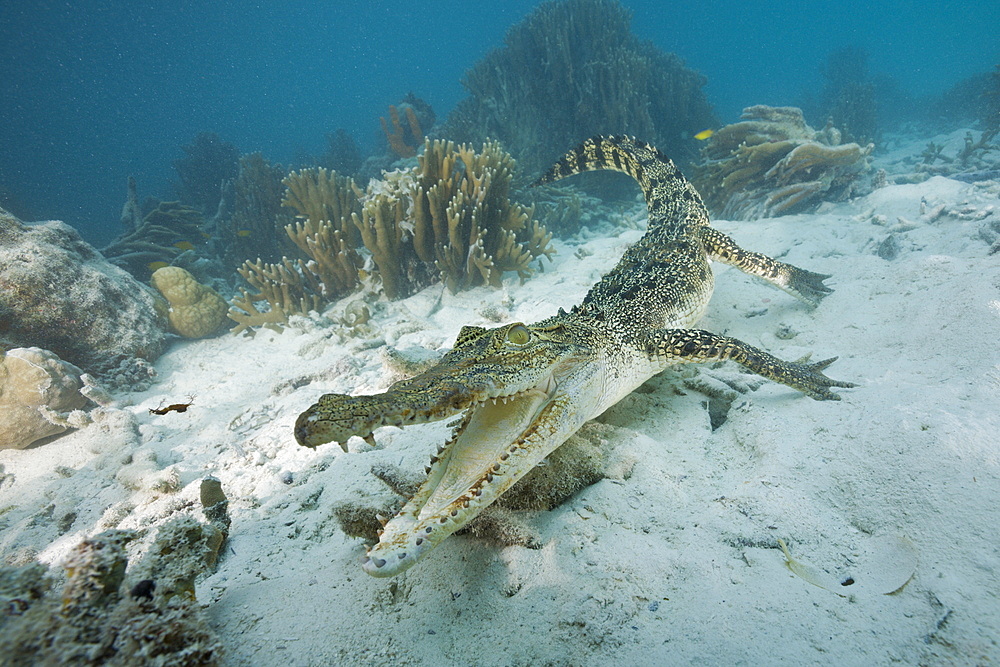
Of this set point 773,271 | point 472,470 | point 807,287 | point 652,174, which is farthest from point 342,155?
point 472,470

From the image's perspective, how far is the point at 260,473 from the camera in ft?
10.3

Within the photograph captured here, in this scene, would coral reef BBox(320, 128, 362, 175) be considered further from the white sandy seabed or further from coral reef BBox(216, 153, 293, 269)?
the white sandy seabed

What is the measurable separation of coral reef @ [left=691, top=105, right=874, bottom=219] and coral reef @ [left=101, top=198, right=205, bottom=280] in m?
11.6

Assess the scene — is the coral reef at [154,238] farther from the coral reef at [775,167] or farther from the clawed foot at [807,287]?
the coral reef at [775,167]

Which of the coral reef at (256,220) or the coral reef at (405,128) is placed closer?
the coral reef at (256,220)

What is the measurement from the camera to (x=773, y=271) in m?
4.60

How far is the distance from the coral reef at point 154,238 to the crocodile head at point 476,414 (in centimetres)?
893

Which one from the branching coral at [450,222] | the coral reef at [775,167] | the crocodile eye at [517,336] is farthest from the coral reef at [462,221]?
the coral reef at [775,167]

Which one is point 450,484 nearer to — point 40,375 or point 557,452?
point 557,452

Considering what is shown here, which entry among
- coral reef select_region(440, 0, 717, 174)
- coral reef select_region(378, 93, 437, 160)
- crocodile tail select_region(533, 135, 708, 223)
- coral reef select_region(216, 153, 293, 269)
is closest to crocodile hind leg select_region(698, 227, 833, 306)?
crocodile tail select_region(533, 135, 708, 223)

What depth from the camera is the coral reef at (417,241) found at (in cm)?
641

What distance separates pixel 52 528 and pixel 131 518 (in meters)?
0.75

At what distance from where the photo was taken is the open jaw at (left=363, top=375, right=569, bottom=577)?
1.63m

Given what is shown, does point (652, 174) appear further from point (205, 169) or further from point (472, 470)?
point (205, 169)
